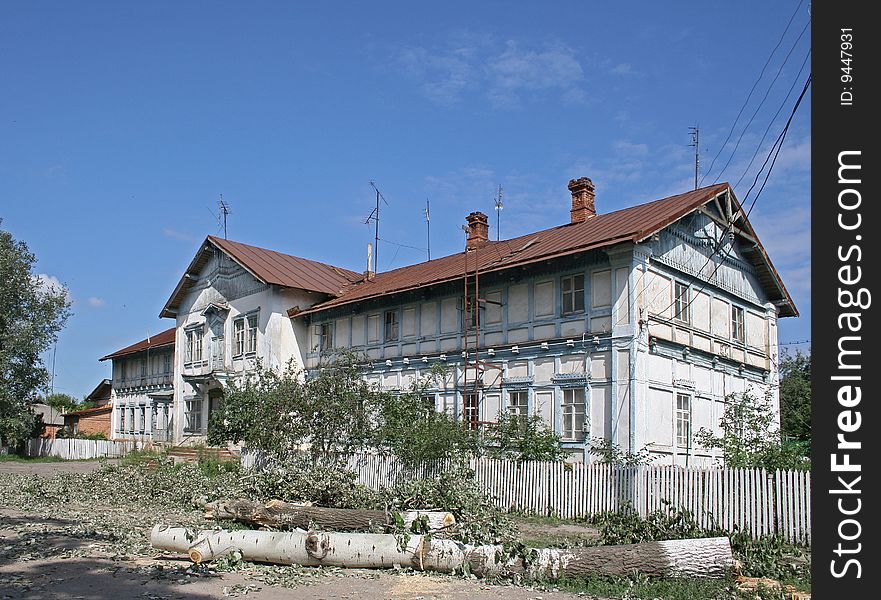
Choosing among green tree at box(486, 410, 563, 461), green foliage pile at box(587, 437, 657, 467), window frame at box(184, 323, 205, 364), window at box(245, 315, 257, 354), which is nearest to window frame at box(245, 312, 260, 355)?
window at box(245, 315, 257, 354)

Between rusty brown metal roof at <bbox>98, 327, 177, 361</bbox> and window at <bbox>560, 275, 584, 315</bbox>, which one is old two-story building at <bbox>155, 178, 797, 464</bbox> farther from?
rusty brown metal roof at <bbox>98, 327, 177, 361</bbox>

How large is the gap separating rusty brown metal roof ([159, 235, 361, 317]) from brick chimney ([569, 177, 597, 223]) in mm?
9549

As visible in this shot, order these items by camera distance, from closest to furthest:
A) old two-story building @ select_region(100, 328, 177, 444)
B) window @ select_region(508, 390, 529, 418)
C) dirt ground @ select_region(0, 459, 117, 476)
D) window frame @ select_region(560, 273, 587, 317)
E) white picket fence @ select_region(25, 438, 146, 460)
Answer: window frame @ select_region(560, 273, 587, 317) → window @ select_region(508, 390, 529, 418) → dirt ground @ select_region(0, 459, 117, 476) → white picket fence @ select_region(25, 438, 146, 460) → old two-story building @ select_region(100, 328, 177, 444)

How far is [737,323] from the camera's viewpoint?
25.2m

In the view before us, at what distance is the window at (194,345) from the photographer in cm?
3559

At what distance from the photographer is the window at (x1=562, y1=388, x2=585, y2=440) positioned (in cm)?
2147

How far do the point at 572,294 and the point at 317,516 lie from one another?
11.0 m

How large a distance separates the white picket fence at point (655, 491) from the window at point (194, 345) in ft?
60.0

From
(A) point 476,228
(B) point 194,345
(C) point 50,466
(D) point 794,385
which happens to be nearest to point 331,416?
(A) point 476,228

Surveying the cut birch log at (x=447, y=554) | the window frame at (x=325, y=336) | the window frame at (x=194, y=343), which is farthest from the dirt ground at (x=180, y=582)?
the window frame at (x=194, y=343)

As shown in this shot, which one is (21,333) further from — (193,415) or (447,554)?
(447,554)

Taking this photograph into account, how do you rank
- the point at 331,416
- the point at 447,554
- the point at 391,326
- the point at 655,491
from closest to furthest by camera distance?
the point at 447,554, the point at 655,491, the point at 331,416, the point at 391,326

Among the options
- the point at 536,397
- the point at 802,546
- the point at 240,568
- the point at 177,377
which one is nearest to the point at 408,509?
the point at 240,568

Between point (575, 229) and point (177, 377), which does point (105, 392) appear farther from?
point (575, 229)
